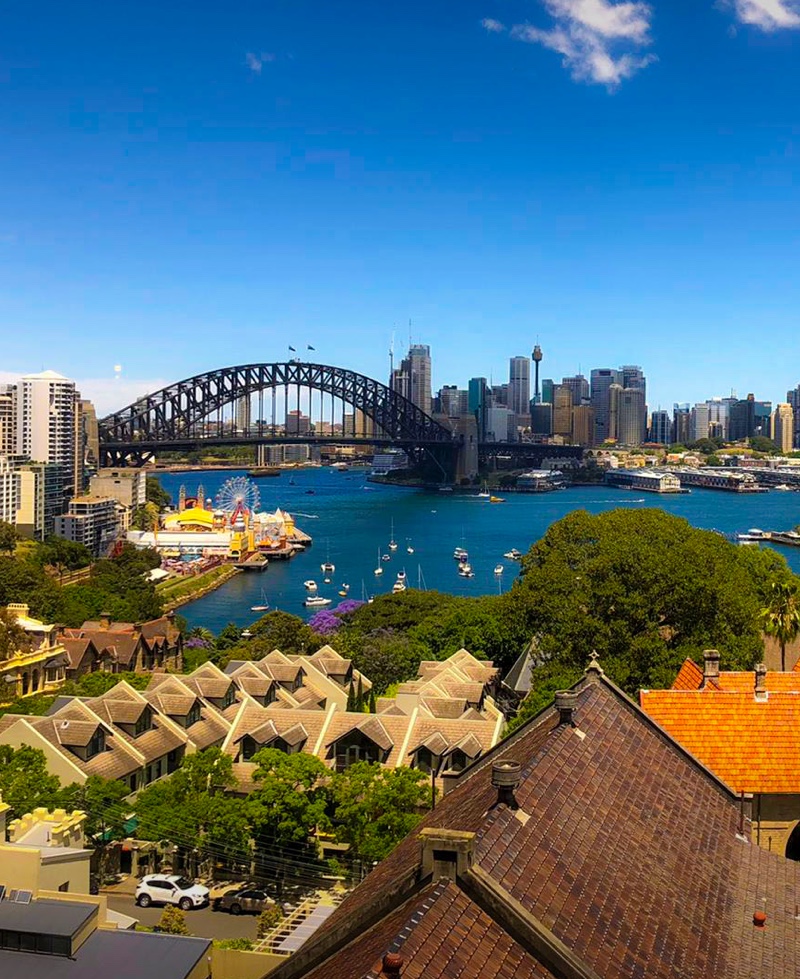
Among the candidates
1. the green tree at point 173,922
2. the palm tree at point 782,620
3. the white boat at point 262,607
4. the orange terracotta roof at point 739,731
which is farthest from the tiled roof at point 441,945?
the white boat at point 262,607

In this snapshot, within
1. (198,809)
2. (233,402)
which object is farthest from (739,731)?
(233,402)

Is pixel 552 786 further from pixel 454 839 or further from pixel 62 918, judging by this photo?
pixel 62 918

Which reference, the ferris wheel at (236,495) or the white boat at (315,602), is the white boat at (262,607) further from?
the ferris wheel at (236,495)

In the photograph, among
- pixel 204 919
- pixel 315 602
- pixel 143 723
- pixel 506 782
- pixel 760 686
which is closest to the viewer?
pixel 506 782

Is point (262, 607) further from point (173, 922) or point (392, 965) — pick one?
point (392, 965)

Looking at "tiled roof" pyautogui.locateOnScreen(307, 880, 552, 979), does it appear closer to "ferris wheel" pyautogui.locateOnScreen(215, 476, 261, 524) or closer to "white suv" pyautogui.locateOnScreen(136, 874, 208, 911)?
"white suv" pyautogui.locateOnScreen(136, 874, 208, 911)

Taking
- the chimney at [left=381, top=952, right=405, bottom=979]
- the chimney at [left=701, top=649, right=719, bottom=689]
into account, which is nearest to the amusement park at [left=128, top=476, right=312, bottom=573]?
the chimney at [left=701, top=649, right=719, bottom=689]
